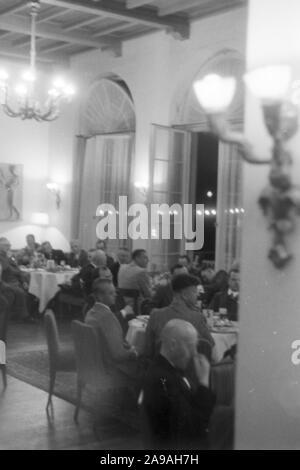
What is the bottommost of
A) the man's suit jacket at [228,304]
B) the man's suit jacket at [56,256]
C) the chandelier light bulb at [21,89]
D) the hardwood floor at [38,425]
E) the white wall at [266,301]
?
the hardwood floor at [38,425]

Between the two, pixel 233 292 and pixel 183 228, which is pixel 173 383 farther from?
pixel 183 228

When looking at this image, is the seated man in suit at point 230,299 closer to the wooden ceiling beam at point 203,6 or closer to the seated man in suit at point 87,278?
A: the seated man in suit at point 87,278

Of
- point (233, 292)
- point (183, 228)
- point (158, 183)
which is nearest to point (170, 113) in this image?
point (158, 183)

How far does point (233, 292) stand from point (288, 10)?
4.70 meters

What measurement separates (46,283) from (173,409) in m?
7.13

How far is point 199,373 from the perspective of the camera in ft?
11.2

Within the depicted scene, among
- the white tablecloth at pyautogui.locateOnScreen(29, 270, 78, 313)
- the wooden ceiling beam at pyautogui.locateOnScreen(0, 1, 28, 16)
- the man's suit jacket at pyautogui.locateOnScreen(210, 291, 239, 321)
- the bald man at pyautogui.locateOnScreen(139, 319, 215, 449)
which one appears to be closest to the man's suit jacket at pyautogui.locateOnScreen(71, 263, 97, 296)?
the white tablecloth at pyautogui.locateOnScreen(29, 270, 78, 313)

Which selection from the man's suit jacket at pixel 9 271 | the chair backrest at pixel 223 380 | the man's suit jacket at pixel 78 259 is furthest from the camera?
the man's suit jacket at pixel 78 259

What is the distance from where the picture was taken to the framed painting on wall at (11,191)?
13289mm

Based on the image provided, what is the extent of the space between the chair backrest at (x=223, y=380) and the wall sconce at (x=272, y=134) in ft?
5.39

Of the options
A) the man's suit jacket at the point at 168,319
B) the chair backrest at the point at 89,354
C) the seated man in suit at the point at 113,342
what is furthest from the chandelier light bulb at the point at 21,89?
the man's suit jacket at the point at 168,319

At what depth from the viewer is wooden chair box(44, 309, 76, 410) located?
5.37 meters

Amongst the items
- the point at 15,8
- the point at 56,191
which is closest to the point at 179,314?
A: the point at 15,8

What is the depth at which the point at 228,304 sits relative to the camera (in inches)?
271
